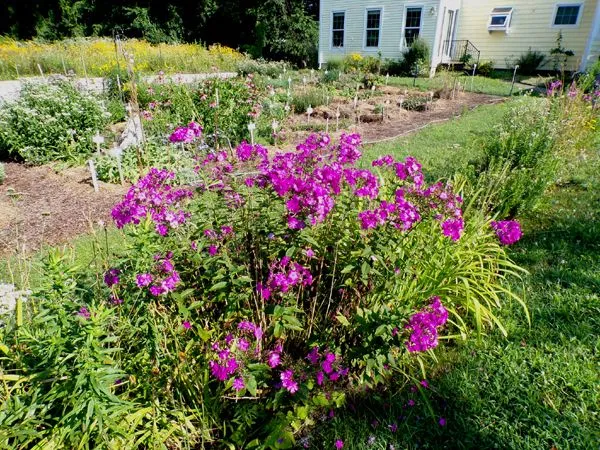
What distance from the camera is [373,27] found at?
54.6 ft

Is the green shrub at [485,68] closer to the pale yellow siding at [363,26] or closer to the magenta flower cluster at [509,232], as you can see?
the pale yellow siding at [363,26]

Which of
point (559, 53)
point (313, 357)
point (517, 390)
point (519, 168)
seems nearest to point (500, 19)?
point (559, 53)

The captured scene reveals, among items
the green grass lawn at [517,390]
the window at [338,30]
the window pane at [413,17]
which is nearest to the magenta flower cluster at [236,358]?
the green grass lawn at [517,390]

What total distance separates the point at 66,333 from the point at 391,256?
4.57 ft

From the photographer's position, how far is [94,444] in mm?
1549

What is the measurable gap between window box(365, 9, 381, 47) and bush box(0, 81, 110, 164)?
13.9 metres

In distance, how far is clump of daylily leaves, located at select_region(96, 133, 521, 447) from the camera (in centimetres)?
165

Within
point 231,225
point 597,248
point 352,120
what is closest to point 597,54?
point 352,120

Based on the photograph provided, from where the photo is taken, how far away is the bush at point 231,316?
140 centimetres

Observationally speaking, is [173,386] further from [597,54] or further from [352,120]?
[597,54]

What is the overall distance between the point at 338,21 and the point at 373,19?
5.57ft

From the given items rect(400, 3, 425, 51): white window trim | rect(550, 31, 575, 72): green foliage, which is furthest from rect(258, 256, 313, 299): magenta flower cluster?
rect(550, 31, 575, 72): green foliage

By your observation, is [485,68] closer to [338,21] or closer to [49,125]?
[338,21]

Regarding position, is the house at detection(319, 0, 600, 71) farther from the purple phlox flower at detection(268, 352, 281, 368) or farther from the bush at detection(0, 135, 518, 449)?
the purple phlox flower at detection(268, 352, 281, 368)
